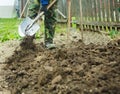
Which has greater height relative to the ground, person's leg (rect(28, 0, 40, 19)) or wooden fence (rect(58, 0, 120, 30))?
person's leg (rect(28, 0, 40, 19))

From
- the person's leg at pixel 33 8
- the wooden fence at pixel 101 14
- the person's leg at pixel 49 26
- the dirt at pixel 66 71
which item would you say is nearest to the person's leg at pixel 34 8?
the person's leg at pixel 33 8

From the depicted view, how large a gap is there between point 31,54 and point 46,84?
224cm

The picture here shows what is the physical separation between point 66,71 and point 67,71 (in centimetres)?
1

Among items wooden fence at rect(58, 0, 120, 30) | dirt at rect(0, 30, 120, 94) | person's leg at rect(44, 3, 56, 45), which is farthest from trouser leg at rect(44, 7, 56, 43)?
wooden fence at rect(58, 0, 120, 30)

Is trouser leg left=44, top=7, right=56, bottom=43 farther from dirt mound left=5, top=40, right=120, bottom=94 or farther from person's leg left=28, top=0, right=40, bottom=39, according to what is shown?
dirt mound left=5, top=40, right=120, bottom=94

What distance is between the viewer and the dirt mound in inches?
168

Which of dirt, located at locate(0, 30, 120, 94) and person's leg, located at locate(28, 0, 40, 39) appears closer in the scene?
dirt, located at locate(0, 30, 120, 94)

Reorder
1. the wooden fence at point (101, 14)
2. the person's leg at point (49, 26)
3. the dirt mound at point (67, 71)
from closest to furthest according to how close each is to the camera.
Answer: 1. the dirt mound at point (67, 71)
2. the person's leg at point (49, 26)
3. the wooden fence at point (101, 14)

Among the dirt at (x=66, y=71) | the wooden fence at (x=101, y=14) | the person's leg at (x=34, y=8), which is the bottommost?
the dirt at (x=66, y=71)

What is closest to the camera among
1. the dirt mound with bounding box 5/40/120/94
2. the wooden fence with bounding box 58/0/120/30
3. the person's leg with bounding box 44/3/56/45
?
the dirt mound with bounding box 5/40/120/94

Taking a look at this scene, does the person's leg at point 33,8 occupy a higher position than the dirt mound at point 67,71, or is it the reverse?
the person's leg at point 33,8

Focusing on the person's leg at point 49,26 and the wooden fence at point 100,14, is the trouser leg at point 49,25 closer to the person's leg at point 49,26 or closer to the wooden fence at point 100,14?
the person's leg at point 49,26

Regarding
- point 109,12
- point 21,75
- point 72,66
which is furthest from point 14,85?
point 109,12

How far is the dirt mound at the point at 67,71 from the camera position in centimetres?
427
